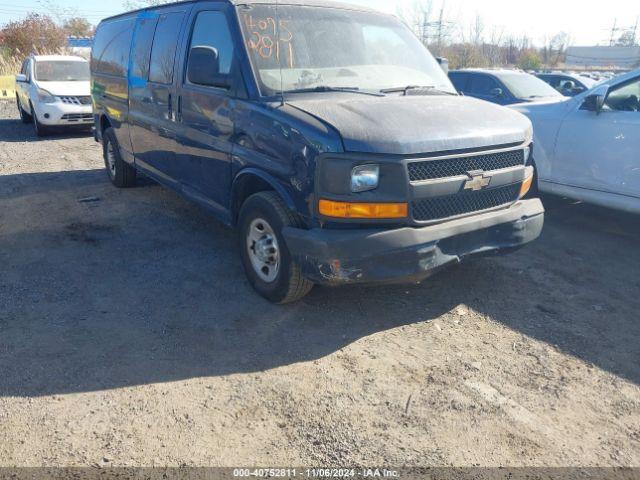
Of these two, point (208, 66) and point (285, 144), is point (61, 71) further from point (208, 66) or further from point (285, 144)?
point (285, 144)

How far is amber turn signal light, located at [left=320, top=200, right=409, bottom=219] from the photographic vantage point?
A: 3.40m

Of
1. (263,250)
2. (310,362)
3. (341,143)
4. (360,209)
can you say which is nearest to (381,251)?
(360,209)

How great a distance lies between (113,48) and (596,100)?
5.65 m

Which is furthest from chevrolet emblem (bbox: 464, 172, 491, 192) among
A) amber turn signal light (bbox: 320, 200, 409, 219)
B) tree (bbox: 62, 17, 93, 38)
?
tree (bbox: 62, 17, 93, 38)

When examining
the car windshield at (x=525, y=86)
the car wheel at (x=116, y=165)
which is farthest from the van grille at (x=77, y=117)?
the car windshield at (x=525, y=86)

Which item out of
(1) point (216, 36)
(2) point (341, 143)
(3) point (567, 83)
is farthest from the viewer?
(3) point (567, 83)

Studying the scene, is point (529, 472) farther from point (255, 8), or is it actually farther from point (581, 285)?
point (255, 8)

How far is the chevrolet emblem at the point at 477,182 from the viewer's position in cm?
370

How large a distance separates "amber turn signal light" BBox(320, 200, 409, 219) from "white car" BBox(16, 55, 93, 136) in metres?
10.2

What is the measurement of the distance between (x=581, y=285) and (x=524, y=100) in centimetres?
580

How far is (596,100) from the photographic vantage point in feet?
18.3

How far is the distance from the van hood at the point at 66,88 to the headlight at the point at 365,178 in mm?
10517

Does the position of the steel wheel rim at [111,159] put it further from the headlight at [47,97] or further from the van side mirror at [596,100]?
the van side mirror at [596,100]

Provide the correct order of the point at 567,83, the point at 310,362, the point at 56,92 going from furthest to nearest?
1. the point at 567,83
2. the point at 56,92
3. the point at 310,362
